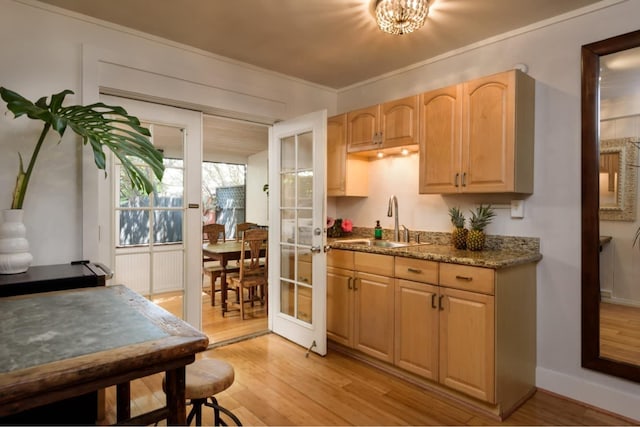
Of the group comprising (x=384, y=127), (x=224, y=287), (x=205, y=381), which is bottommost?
(x=224, y=287)

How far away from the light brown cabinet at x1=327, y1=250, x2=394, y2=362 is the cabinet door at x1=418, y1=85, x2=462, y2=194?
662 mm

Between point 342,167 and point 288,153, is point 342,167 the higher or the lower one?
the lower one

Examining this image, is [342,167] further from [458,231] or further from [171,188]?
[171,188]

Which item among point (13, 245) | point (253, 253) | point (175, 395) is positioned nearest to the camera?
A: point (175, 395)

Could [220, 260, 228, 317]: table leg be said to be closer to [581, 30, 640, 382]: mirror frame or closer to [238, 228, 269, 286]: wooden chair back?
[238, 228, 269, 286]: wooden chair back

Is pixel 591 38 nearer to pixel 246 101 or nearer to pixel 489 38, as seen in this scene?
pixel 489 38

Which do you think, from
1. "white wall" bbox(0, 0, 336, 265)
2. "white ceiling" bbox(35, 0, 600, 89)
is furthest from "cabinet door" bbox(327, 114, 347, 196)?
"white wall" bbox(0, 0, 336, 265)

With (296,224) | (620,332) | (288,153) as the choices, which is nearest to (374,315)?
(296,224)

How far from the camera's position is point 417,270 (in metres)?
2.38

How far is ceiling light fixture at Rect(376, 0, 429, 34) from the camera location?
6.51 ft

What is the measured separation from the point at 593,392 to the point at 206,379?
2.25 metres

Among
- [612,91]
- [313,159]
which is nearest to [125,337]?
[313,159]

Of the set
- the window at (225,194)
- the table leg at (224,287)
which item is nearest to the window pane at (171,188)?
the table leg at (224,287)

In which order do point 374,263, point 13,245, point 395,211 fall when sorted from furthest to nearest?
point 395,211, point 374,263, point 13,245
